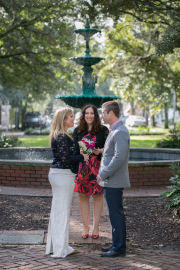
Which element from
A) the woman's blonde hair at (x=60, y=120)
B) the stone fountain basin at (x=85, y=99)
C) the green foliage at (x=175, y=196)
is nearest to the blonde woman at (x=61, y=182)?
the woman's blonde hair at (x=60, y=120)

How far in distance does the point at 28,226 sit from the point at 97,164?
1502mm

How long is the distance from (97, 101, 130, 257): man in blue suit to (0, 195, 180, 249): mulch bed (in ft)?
1.95

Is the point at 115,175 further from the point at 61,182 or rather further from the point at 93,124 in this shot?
the point at 93,124

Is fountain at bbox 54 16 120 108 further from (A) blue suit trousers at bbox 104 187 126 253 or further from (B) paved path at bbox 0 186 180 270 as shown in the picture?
(A) blue suit trousers at bbox 104 187 126 253

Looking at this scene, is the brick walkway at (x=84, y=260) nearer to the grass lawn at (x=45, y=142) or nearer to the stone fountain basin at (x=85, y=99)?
the stone fountain basin at (x=85, y=99)

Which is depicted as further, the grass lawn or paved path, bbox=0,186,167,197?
the grass lawn

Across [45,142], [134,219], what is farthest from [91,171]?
[45,142]

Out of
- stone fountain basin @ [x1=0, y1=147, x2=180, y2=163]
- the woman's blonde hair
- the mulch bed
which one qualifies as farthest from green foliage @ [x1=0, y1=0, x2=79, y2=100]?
the woman's blonde hair

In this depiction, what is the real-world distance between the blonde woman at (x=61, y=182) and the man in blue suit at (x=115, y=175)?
13.4 inches

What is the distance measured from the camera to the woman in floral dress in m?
4.90

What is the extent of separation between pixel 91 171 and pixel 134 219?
1527mm

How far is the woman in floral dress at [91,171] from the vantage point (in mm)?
4902

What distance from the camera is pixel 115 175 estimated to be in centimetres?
421

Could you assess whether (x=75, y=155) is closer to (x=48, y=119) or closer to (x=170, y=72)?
(x=170, y=72)
